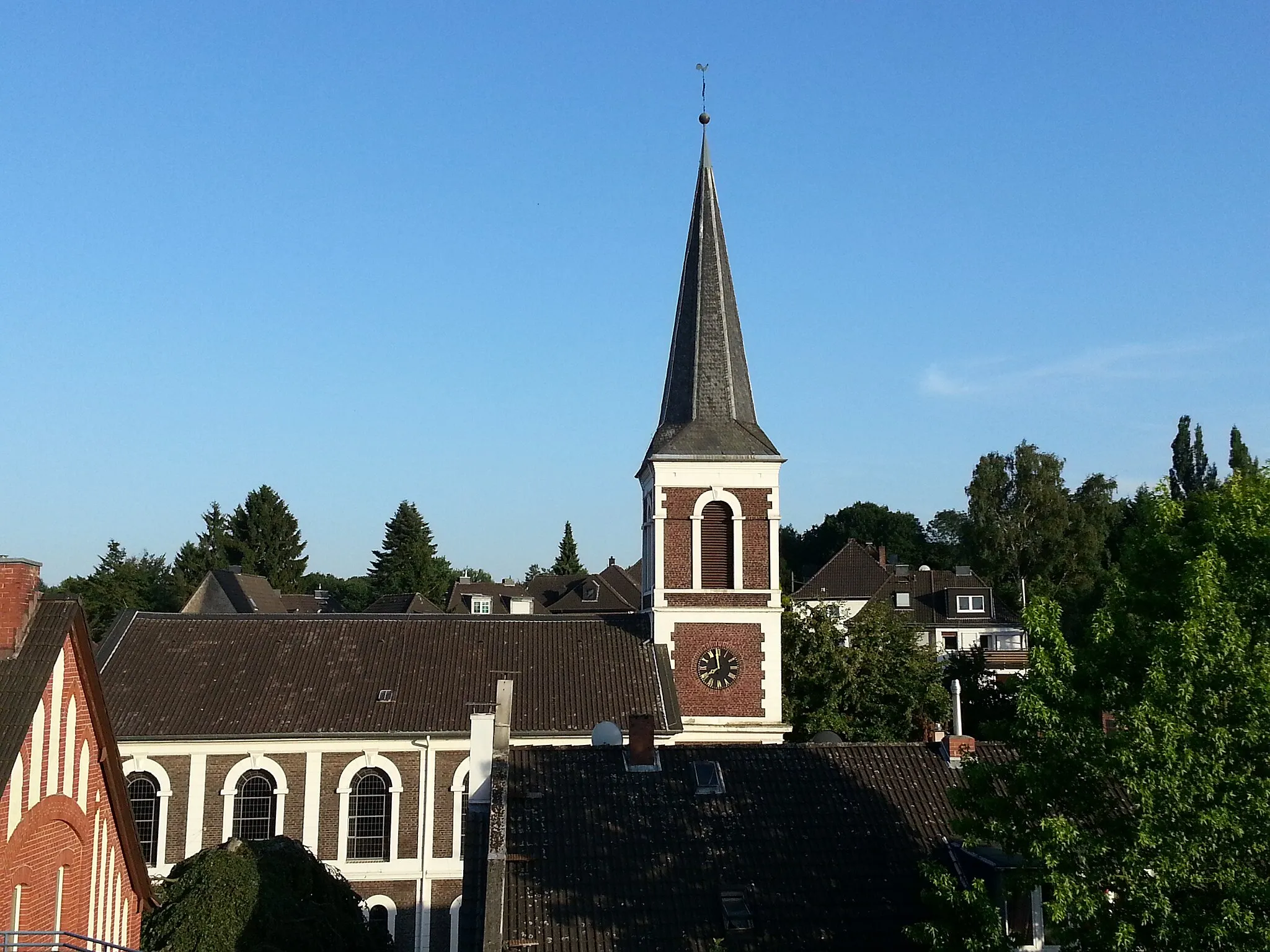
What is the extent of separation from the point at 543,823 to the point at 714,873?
9.84 feet

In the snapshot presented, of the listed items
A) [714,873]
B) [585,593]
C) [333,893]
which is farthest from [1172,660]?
[585,593]

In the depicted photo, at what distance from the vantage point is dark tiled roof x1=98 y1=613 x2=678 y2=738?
32094 mm

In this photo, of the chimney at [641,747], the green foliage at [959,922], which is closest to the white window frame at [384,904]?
the chimney at [641,747]

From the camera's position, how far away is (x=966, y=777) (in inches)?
573

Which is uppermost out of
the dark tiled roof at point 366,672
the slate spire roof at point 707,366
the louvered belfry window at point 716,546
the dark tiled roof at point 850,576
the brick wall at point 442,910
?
the slate spire roof at point 707,366

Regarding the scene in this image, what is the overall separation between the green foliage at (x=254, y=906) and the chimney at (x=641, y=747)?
5.59 metres

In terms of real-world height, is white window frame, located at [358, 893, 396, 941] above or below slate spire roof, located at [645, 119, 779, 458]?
below

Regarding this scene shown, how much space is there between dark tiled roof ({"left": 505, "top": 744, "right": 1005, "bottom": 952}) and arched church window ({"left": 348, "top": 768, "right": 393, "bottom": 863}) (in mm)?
11124

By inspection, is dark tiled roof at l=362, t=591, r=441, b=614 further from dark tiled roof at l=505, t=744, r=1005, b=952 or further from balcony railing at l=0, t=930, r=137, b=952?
balcony railing at l=0, t=930, r=137, b=952

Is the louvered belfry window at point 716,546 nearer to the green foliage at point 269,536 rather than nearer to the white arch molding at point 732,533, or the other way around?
the white arch molding at point 732,533

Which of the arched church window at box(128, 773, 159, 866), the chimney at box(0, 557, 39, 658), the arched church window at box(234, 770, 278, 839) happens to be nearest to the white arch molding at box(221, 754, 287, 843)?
the arched church window at box(234, 770, 278, 839)

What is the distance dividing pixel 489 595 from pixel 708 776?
226 feet

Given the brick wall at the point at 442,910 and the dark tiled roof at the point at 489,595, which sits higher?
the dark tiled roof at the point at 489,595

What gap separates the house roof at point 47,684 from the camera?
11977mm
